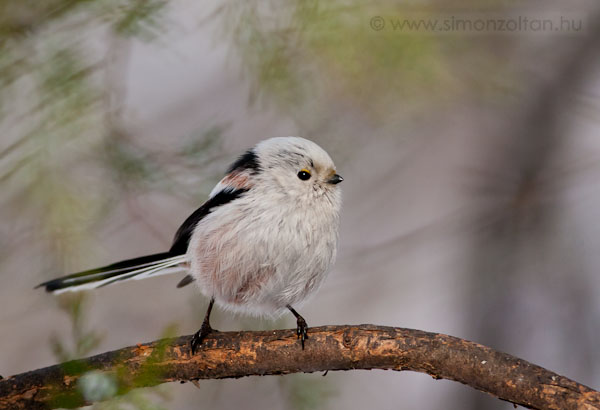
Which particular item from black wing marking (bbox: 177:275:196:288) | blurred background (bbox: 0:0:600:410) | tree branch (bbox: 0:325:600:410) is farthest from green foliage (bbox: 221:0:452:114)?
black wing marking (bbox: 177:275:196:288)

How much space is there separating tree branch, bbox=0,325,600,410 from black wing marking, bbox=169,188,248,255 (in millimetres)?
399

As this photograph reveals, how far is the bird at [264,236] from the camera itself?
71.0 inches

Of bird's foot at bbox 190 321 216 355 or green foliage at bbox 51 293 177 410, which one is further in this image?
bird's foot at bbox 190 321 216 355

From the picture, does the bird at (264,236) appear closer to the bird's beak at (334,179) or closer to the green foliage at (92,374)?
the bird's beak at (334,179)

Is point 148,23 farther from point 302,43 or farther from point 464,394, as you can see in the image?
point 464,394

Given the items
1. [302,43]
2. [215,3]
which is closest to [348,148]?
[302,43]

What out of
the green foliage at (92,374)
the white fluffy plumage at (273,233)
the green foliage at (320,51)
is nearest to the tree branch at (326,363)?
the green foliage at (92,374)

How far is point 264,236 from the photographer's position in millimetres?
1792

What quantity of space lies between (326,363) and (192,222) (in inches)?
26.7

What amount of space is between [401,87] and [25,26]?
103cm

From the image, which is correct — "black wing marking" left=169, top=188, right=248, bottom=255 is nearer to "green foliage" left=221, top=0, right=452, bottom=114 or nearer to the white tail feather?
the white tail feather

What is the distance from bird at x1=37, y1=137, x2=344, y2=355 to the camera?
71.0 inches

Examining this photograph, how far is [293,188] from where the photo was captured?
1876 millimetres

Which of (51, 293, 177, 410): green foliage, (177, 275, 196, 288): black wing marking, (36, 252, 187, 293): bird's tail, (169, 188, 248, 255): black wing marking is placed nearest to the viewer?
(51, 293, 177, 410): green foliage
